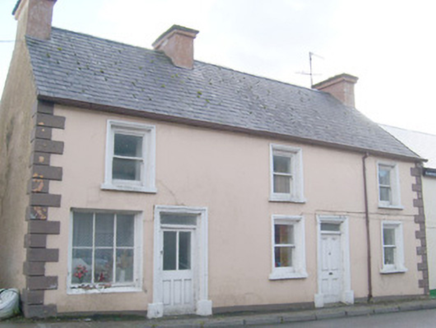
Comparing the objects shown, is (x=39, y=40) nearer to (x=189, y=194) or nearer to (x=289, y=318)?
(x=189, y=194)

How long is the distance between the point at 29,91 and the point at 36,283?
4.62 meters

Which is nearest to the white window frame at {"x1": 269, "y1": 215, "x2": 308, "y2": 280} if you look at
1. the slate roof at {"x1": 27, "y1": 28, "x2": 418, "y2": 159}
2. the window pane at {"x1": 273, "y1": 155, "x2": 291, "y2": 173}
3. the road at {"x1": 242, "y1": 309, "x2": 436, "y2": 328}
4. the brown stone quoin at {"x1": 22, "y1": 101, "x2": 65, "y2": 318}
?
the window pane at {"x1": 273, "y1": 155, "x2": 291, "y2": 173}

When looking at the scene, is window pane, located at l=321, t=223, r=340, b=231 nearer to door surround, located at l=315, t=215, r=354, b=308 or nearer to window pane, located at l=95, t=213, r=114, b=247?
door surround, located at l=315, t=215, r=354, b=308

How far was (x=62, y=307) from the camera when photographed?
11.0 metres

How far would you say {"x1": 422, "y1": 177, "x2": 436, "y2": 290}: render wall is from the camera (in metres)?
19.8

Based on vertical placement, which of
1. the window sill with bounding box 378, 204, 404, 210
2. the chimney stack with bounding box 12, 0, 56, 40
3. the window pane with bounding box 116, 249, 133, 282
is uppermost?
the chimney stack with bounding box 12, 0, 56, 40

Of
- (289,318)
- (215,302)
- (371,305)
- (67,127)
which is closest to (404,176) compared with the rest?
(371,305)

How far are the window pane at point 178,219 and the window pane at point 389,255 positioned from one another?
7.67m

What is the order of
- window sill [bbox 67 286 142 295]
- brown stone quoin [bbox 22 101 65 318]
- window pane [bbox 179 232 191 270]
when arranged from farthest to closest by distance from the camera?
window pane [bbox 179 232 191 270], window sill [bbox 67 286 142 295], brown stone quoin [bbox 22 101 65 318]

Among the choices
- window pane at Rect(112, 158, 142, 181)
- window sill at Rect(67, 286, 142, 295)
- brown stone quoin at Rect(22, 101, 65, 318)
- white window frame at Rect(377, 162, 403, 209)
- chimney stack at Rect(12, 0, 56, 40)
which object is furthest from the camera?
white window frame at Rect(377, 162, 403, 209)

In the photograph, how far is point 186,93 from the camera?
14.6 m

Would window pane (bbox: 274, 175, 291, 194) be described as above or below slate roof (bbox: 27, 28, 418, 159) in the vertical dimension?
below

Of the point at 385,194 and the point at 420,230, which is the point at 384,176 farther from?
the point at 420,230

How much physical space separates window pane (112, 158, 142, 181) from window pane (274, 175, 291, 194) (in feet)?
14.3
